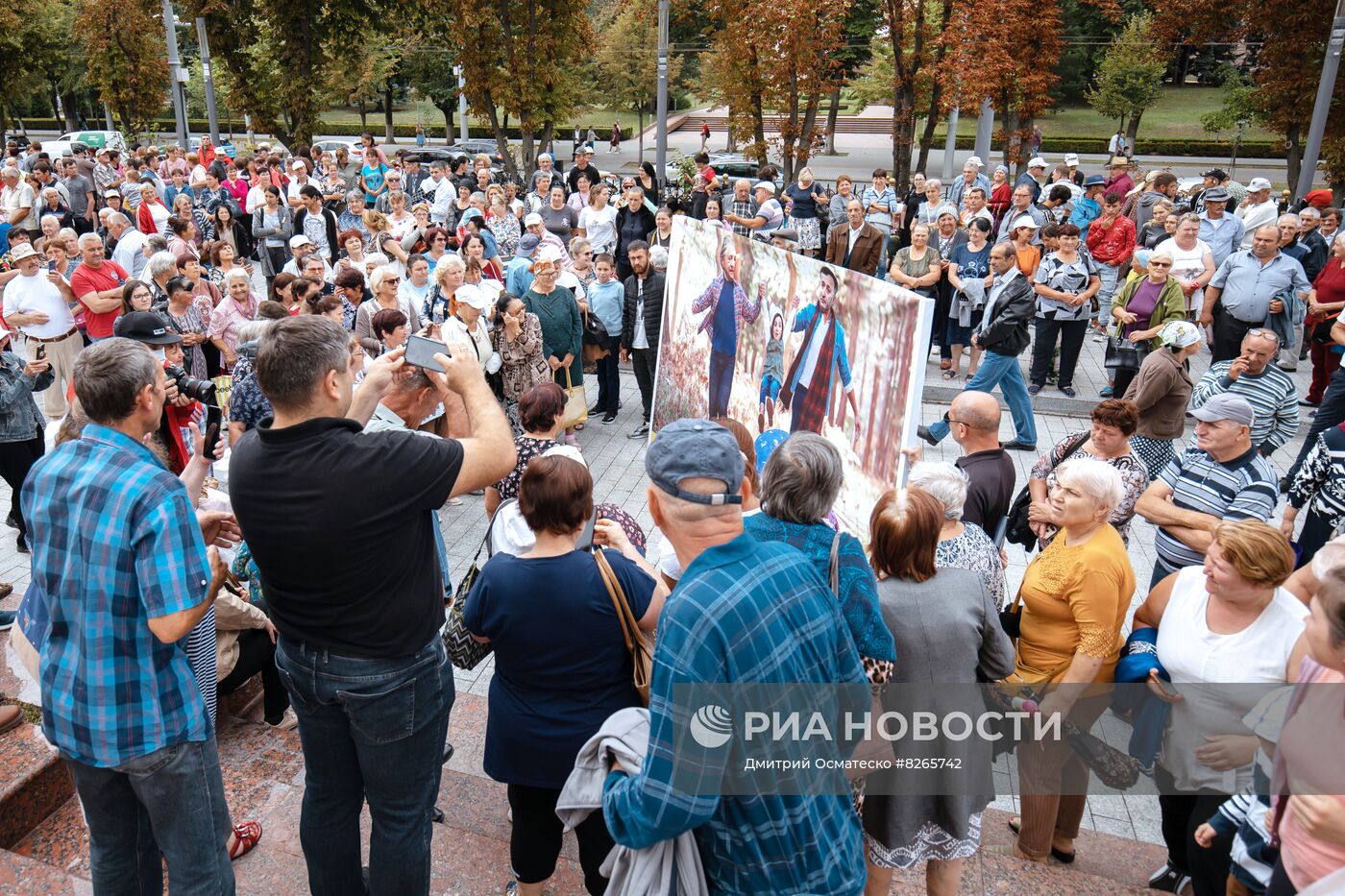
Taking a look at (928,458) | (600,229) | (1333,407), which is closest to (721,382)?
(928,458)

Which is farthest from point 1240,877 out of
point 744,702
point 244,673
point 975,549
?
point 244,673

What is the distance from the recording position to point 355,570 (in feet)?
8.31

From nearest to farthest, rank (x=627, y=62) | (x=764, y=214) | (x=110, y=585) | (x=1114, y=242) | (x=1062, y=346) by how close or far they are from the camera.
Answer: (x=110, y=585) → (x=1062, y=346) → (x=1114, y=242) → (x=764, y=214) → (x=627, y=62)

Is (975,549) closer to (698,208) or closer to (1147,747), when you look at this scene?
(1147,747)

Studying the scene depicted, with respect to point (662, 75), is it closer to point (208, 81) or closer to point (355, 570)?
point (208, 81)

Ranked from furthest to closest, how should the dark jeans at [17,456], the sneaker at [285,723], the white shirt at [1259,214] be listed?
1. the white shirt at [1259,214]
2. the dark jeans at [17,456]
3. the sneaker at [285,723]

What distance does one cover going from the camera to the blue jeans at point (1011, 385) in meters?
8.60

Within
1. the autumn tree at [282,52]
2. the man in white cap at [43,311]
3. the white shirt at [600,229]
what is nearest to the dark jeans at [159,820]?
the man in white cap at [43,311]

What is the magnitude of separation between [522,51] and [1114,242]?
17.6 m

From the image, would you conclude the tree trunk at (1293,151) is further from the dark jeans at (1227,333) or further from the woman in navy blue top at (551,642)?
the woman in navy blue top at (551,642)

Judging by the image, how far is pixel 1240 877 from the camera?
2.68m

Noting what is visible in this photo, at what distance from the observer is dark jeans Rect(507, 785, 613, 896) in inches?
124

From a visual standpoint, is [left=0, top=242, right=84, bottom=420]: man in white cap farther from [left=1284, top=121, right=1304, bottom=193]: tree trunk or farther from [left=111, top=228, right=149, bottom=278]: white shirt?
[left=1284, top=121, right=1304, bottom=193]: tree trunk

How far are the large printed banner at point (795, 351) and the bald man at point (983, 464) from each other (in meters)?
0.51
